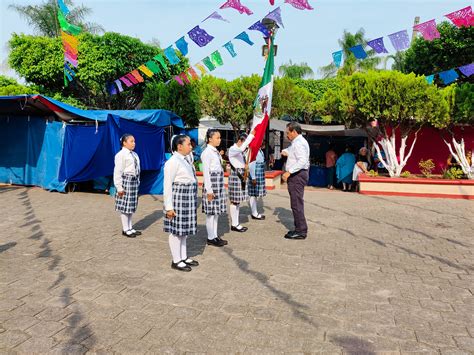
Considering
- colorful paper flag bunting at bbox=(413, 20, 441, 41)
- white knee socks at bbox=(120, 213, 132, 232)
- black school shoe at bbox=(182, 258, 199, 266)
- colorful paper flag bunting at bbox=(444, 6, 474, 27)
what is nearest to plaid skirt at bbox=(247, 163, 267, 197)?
white knee socks at bbox=(120, 213, 132, 232)

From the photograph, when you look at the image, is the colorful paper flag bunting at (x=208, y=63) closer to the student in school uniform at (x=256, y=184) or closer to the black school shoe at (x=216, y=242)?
the student in school uniform at (x=256, y=184)

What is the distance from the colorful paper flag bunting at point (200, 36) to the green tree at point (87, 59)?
1048 cm

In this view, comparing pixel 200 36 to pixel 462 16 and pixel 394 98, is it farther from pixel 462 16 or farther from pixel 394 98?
pixel 462 16

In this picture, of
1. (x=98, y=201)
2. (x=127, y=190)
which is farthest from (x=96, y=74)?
(x=127, y=190)

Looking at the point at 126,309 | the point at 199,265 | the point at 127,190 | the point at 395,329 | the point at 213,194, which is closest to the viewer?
the point at 395,329

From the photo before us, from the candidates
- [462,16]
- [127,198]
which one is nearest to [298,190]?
[127,198]

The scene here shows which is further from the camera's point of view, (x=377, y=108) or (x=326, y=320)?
(x=377, y=108)

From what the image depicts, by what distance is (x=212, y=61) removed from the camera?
1123 centimetres

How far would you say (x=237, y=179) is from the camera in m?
6.70

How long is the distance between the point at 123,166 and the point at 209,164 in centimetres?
153

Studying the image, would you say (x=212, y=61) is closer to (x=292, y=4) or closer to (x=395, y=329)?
(x=292, y=4)

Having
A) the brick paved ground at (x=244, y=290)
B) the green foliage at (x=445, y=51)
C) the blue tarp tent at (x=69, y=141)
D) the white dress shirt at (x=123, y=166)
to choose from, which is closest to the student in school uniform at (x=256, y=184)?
the brick paved ground at (x=244, y=290)

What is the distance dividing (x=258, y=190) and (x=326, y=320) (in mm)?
4309

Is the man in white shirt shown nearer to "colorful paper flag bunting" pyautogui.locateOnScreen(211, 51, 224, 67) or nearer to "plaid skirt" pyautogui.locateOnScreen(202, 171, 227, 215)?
"plaid skirt" pyautogui.locateOnScreen(202, 171, 227, 215)
